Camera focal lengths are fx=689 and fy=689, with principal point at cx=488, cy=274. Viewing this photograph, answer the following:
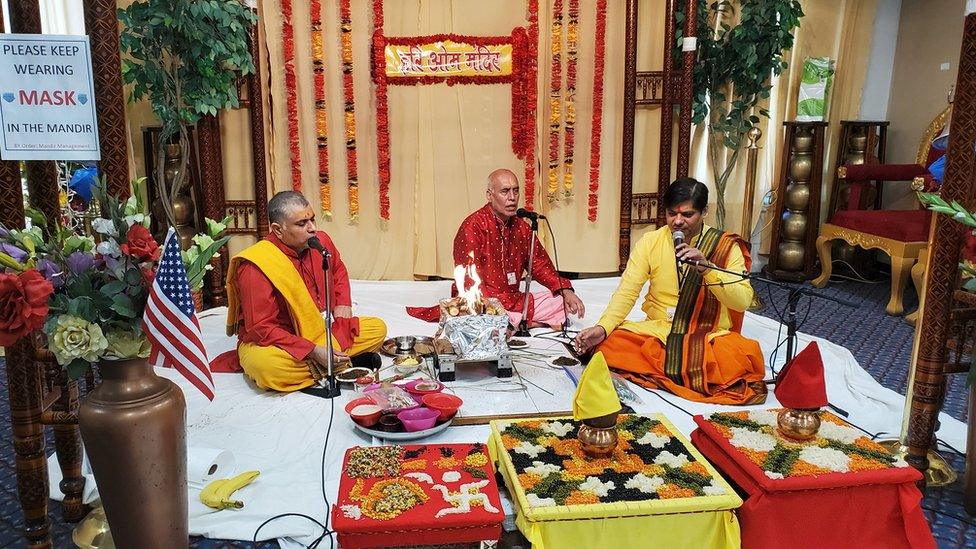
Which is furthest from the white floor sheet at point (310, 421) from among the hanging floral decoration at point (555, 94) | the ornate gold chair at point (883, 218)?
the hanging floral decoration at point (555, 94)

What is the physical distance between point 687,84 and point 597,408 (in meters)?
4.09

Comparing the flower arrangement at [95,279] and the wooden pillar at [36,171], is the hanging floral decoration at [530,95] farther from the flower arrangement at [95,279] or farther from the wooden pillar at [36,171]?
the flower arrangement at [95,279]

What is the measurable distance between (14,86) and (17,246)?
0.50 m

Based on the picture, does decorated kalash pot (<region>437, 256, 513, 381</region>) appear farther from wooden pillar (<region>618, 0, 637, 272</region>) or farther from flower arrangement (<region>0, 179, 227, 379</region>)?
wooden pillar (<region>618, 0, 637, 272</region>)

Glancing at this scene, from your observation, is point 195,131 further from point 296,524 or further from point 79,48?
point 296,524

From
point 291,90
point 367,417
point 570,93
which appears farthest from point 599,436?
point 291,90

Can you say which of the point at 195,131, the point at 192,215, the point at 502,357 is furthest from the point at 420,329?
the point at 195,131

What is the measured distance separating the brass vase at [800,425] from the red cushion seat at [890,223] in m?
3.26

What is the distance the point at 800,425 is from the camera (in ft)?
6.70

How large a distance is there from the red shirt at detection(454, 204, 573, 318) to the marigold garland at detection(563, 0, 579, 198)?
1492 mm

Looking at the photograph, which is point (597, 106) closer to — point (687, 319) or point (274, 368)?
point (687, 319)

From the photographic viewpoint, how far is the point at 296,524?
2.21m

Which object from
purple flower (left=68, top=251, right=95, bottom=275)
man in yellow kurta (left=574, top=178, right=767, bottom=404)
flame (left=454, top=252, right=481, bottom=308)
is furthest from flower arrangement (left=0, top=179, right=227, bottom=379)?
flame (left=454, top=252, right=481, bottom=308)

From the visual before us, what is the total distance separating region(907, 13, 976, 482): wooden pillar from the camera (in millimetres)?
2318
